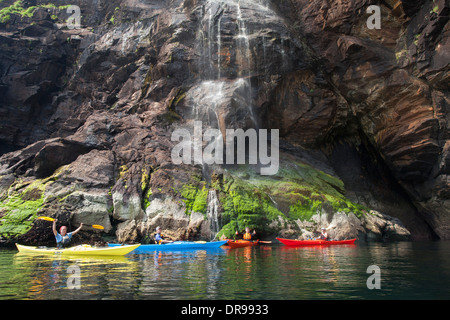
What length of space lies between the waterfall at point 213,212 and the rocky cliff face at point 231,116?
0.09 metres

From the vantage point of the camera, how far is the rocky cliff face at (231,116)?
21442 mm

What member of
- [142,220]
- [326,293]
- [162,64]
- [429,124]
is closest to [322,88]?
[429,124]

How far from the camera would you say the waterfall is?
67.8 feet

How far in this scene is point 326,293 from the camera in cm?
645

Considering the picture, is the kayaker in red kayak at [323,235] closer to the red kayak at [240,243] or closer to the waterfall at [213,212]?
the red kayak at [240,243]

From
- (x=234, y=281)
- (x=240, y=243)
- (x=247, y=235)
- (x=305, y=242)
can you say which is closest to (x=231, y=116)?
(x=247, y=235)

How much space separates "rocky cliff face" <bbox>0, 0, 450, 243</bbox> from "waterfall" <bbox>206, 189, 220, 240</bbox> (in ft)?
0.30

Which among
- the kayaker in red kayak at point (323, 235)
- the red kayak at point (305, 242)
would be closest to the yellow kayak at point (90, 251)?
the red kayak at point (305, 242)

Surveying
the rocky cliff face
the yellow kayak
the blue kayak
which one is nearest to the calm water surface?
the yellow kayak

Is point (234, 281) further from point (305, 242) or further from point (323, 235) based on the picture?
point (323, 235)

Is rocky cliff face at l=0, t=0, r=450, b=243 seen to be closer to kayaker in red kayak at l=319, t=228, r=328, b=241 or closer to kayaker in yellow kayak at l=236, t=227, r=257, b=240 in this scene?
kayaker in yellow kayak at l=236, t=227, r=257, b=240

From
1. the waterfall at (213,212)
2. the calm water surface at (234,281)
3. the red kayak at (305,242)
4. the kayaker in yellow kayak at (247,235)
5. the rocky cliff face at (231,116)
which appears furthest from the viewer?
the rocky cliff face at (231,116)
